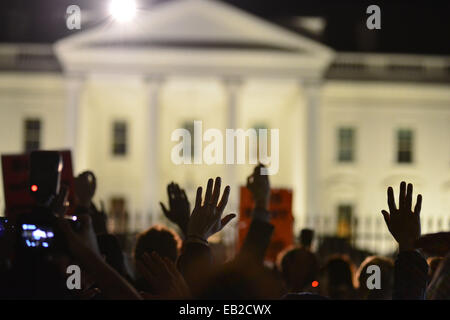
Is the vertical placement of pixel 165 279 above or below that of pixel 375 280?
above

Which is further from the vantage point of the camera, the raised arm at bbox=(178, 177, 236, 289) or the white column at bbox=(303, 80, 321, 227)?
the white column at bbox=(303, 80, 321, 227)

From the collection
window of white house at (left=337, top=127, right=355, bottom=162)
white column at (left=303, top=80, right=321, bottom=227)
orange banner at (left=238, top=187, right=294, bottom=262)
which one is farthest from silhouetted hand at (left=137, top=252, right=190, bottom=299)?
window of white house at (left=337, top=127, right=355, bottom=162)

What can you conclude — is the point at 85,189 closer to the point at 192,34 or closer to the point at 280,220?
the point at 280,220

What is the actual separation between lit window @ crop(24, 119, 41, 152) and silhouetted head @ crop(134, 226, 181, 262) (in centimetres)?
2857

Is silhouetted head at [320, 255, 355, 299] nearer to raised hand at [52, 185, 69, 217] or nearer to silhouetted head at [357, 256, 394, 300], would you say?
silhouetted head at [357, 256, 394, 300]

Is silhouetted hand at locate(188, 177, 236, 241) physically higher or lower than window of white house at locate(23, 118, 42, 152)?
lower

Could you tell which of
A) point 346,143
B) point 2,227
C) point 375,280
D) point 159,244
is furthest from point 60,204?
point 346,143

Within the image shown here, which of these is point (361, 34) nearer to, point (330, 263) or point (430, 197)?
point (430, 197)

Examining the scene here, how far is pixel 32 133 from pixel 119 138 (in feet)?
13.5

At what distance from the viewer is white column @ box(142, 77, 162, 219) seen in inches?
1091

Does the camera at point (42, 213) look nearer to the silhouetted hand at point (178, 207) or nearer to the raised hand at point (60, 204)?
the raised hand at point (60, 204)

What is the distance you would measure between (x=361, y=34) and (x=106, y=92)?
15423 millimetres

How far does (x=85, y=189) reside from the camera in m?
4.55

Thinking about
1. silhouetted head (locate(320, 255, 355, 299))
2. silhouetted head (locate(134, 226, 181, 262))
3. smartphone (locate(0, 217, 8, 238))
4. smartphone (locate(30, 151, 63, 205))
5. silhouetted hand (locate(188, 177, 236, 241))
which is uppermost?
smartphone (locate(30, 151, 63, 205))
